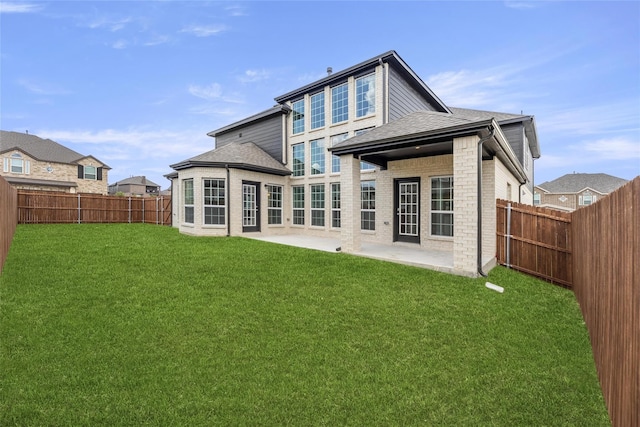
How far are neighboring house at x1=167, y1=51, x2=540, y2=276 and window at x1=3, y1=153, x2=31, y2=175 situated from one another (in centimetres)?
2046

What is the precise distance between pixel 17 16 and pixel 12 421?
1202 cm

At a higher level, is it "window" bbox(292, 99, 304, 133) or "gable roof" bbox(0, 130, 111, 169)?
"gable roof" bbox(0, 130, 111, 169)

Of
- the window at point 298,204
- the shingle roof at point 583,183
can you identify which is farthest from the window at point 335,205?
the shingle roof at point 583,183

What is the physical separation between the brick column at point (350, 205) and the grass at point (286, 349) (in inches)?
93.3

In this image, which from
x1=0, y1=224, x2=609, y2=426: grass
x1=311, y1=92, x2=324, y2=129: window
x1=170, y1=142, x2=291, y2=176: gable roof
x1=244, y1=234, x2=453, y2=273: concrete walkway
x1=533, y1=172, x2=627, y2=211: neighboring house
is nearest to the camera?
x1=0, y1=224, x2=609, y2=426: grass

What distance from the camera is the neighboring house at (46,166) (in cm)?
2762

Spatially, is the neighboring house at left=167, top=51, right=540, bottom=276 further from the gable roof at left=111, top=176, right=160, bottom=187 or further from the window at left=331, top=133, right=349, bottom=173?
the gable roof at left=111, top=176, right=160, bottom=187

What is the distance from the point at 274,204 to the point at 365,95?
709cm

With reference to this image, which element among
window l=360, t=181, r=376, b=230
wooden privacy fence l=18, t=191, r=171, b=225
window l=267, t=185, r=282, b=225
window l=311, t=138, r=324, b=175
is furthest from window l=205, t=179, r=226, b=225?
wooden privacy fence l=18, t=191, r=171, b=225

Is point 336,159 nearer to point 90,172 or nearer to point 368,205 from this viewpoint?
point 368,205

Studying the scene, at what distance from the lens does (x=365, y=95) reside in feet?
43.2

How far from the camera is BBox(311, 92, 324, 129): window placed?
15000 millimetres

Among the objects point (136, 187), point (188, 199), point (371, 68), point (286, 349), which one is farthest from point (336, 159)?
point (136, 187)

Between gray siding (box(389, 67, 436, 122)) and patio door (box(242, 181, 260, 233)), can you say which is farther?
patio door (box(242, 181, 260, 233))
